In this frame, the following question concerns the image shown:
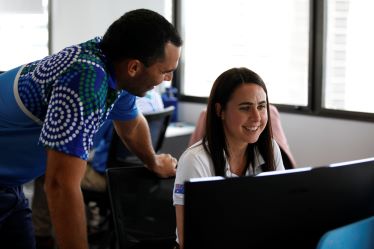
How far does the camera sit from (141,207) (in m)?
1.69

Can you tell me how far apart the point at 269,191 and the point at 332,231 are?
0.47 feet

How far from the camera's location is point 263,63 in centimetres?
391

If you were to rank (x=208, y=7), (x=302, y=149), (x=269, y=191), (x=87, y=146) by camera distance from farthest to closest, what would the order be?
(x=208, y=7) < (x=302, y=149) < (x=87, y=146) < (x=269, y=191)

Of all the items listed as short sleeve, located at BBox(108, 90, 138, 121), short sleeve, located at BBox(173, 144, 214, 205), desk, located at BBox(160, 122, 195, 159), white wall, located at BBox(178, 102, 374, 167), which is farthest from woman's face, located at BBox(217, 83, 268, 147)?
desk, located at BBox(160, 122, 195, 159)

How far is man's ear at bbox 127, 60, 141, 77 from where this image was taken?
1.36m

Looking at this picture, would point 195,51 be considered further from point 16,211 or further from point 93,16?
point 16,211

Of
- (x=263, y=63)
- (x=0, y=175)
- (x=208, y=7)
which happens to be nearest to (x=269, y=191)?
(x=0, y=175)

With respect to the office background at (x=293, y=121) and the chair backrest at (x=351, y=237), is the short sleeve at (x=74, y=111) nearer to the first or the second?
the chair backrest at (x=351, y=237)

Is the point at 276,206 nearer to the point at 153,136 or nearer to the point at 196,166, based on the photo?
the point at 196,166

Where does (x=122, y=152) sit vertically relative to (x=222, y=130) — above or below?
below

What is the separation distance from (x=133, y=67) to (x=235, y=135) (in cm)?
38

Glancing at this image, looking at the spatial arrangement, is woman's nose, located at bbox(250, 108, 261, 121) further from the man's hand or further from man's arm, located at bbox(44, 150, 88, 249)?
man's arm, located at bbox(44, 150, 88, 249)

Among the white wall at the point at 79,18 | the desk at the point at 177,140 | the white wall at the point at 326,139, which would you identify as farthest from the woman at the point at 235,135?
the white wall at the point at 79,18

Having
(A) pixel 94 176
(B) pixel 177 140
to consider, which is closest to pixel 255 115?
(A) pixel 94 176
